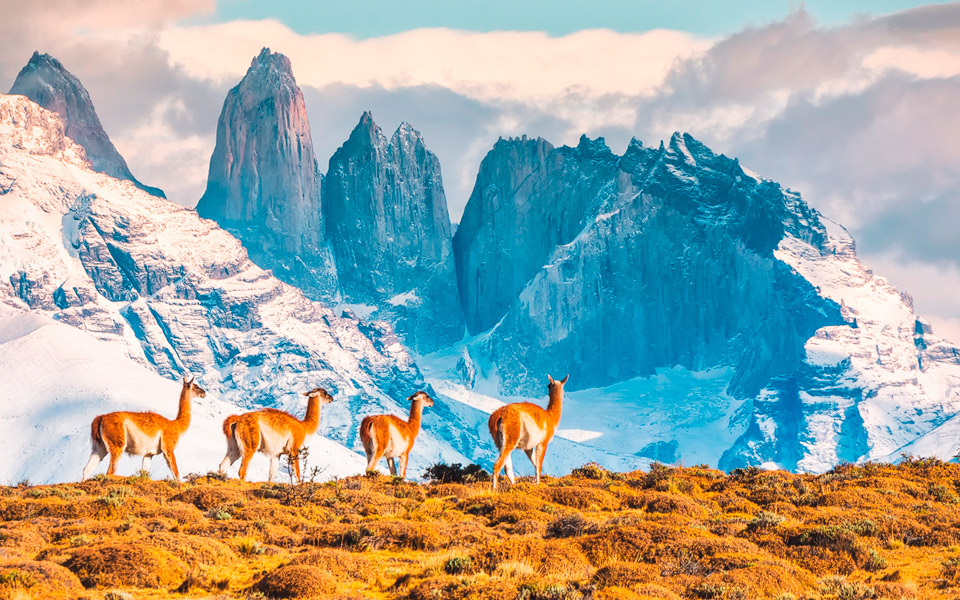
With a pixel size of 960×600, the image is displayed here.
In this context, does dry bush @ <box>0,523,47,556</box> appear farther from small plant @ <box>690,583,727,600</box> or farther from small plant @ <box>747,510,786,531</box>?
small plant @ <box>747,510,786,531</box>

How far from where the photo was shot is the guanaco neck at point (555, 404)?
123 ft

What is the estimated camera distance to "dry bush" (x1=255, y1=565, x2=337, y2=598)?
21.0m

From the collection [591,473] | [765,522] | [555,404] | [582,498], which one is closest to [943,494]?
[765,522]

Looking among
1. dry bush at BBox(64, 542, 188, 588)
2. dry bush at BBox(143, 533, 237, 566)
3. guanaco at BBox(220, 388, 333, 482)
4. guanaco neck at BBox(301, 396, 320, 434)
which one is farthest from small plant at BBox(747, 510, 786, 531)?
guanaco neck at BBox(301, 396, 320, 434)

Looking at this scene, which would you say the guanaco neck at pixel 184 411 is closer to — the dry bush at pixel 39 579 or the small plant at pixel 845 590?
the dry bush at pixel 39 579

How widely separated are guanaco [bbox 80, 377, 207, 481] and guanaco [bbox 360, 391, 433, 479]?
20.8 feet

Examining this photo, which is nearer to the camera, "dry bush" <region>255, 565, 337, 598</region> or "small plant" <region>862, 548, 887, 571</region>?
"dry bush" <region>255, 565, 337, 598</region>

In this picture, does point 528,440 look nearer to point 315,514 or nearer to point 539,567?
point 315,514

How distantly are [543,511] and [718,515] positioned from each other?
540cm

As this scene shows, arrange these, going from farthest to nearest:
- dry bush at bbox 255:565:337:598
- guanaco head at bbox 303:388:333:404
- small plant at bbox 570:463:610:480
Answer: small plant at bbox 570:463:610:480 < guanaco head at bbox 303:388:333:404 < dry bush at bbox 255:565:337:598

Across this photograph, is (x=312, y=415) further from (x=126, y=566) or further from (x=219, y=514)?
(x=126, y=566)

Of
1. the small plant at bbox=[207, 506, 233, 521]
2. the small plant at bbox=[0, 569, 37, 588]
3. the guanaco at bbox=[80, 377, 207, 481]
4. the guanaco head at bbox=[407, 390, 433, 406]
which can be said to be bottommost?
the small plant at bbox=[0, 569, 37, 588]

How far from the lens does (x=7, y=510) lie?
94.4 ft

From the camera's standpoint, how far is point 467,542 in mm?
26016
